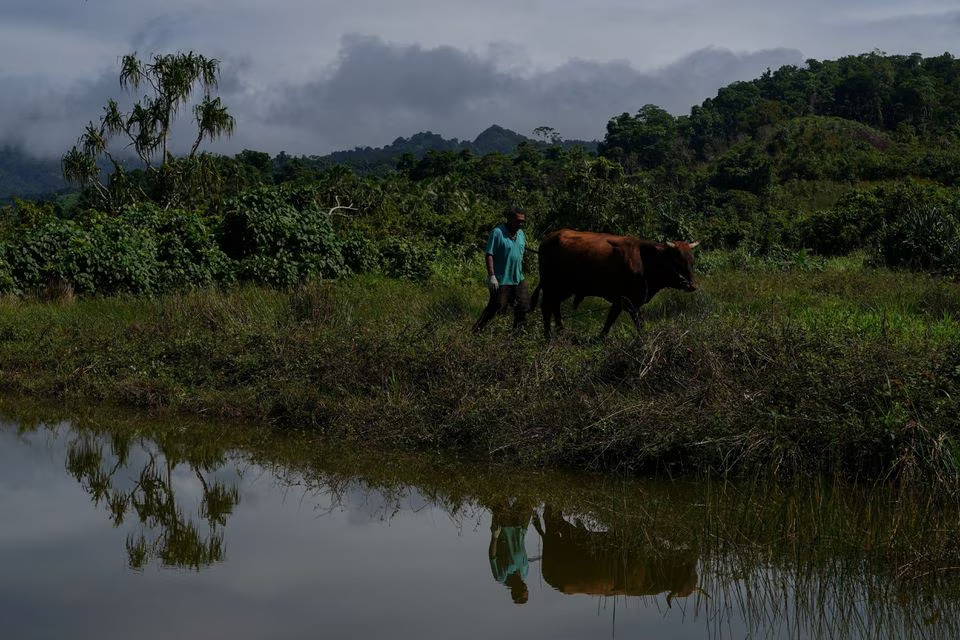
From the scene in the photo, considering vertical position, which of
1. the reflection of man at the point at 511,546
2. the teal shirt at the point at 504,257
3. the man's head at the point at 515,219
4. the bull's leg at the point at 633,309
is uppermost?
the man's head at the point at 515,219

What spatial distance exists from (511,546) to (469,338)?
144 inches

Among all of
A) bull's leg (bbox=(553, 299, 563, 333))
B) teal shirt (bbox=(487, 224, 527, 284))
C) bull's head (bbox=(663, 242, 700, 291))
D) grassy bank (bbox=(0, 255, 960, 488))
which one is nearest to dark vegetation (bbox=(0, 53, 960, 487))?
grassy bank (bbox=(0, 255, 960, 488))

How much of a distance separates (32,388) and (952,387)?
27.3 ft

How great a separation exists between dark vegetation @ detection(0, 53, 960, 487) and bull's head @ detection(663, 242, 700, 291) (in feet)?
1.77

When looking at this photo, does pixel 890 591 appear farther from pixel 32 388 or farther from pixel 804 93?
pixel 804 93

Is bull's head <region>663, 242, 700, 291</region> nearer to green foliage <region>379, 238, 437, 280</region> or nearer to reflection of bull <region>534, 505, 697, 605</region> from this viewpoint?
reflection of bull <region>534, 505, 697, 605</region>

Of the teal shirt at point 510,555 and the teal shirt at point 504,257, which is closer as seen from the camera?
the teal shirt at point 510,555

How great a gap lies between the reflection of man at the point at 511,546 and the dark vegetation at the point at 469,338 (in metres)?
0.91

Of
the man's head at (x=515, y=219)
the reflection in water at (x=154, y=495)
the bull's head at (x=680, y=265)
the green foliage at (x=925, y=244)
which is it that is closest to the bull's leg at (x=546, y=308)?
the man's head at (x=515, y=219)

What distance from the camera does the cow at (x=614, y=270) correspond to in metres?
10.4

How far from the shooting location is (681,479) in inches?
265

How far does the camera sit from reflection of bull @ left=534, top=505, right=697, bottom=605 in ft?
15.9

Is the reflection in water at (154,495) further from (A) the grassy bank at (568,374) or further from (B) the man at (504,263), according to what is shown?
(B) the man at (504,263)

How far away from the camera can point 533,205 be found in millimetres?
33844
